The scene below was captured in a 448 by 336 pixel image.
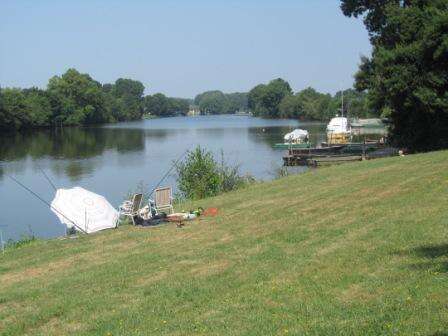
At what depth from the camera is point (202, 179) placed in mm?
25016

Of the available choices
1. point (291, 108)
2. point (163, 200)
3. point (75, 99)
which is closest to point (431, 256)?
point (163, 200)

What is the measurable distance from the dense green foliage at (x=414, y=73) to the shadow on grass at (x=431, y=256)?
18.6 m

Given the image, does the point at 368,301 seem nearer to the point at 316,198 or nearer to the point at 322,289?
the point at 322,289

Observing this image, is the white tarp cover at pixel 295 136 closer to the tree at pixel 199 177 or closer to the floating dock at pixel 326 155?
Result: the floating dock at pixel 326 155

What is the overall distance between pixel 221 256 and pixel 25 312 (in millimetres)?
3097

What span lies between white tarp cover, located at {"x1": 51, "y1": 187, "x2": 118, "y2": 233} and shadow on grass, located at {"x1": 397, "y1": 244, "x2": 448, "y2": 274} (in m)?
10.2

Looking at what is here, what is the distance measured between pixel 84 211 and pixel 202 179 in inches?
330

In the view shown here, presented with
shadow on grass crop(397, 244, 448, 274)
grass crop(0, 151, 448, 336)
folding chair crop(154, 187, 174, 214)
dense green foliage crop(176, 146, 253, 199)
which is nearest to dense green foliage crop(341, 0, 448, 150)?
dense green foliage crop(176, 146, 253, 199)

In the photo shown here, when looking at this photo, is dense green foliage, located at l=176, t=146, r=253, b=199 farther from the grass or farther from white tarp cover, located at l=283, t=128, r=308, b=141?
white tarp cover, located at l=283, t=128, r=308, b=141

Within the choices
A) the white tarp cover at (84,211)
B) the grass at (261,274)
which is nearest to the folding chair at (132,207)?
the white tarp cover at (84,211)

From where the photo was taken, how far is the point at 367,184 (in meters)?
15.3

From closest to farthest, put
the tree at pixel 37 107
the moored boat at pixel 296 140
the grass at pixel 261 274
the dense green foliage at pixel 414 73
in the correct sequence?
the grass at pixel 261 274, the dense green foliage at pixel 414 73, the moored boat at pixel 296 140, the tree at pixel 37 107

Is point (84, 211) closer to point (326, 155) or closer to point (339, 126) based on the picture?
point (326, 155)

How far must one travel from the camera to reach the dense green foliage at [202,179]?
2483 centimetres
